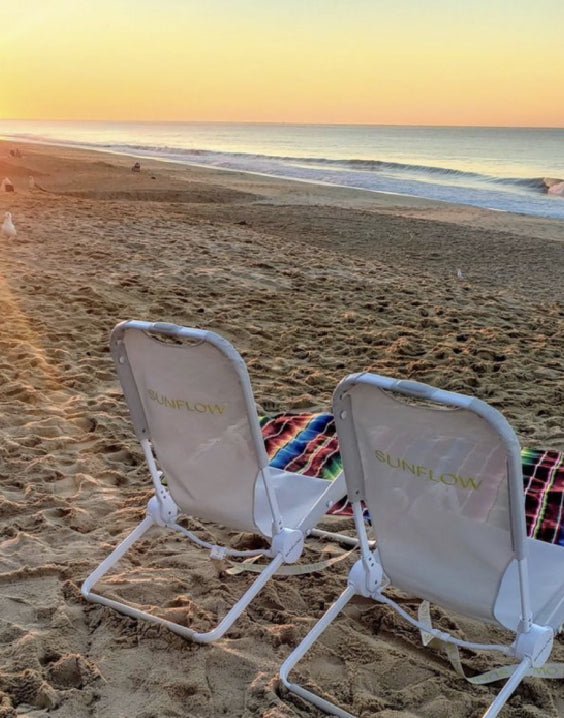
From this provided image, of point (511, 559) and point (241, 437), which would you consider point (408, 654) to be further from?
point (241, 437)

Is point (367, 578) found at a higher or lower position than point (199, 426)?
lower

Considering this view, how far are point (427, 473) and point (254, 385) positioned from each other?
3.44 metres

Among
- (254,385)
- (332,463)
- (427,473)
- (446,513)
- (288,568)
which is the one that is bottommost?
(254,385)

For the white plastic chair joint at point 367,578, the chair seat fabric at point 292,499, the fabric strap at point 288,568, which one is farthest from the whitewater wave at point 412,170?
the white plastic chair joint at point 367,578

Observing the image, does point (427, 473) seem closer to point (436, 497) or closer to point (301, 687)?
point (436, 497)

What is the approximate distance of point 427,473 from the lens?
206 centimetres

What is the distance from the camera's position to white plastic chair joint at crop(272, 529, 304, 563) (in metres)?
2.60

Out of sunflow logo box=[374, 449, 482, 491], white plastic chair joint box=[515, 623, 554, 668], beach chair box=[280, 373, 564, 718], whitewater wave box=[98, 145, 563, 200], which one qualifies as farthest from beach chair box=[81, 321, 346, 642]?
whitewater wave box=[98, 145, 563, 200]

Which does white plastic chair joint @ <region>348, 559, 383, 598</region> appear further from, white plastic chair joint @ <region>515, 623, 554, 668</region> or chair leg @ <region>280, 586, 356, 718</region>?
white plastic chair joint @ <region>515, 623, 554, 668</region>

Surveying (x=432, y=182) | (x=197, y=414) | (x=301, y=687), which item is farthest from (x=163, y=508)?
(x=432, y=182)

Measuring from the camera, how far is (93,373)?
17.9 ft

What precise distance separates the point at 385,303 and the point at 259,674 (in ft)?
19.4

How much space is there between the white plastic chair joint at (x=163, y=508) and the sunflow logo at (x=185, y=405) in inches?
15.6

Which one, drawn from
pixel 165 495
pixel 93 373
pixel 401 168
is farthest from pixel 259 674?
pixel 401 168
